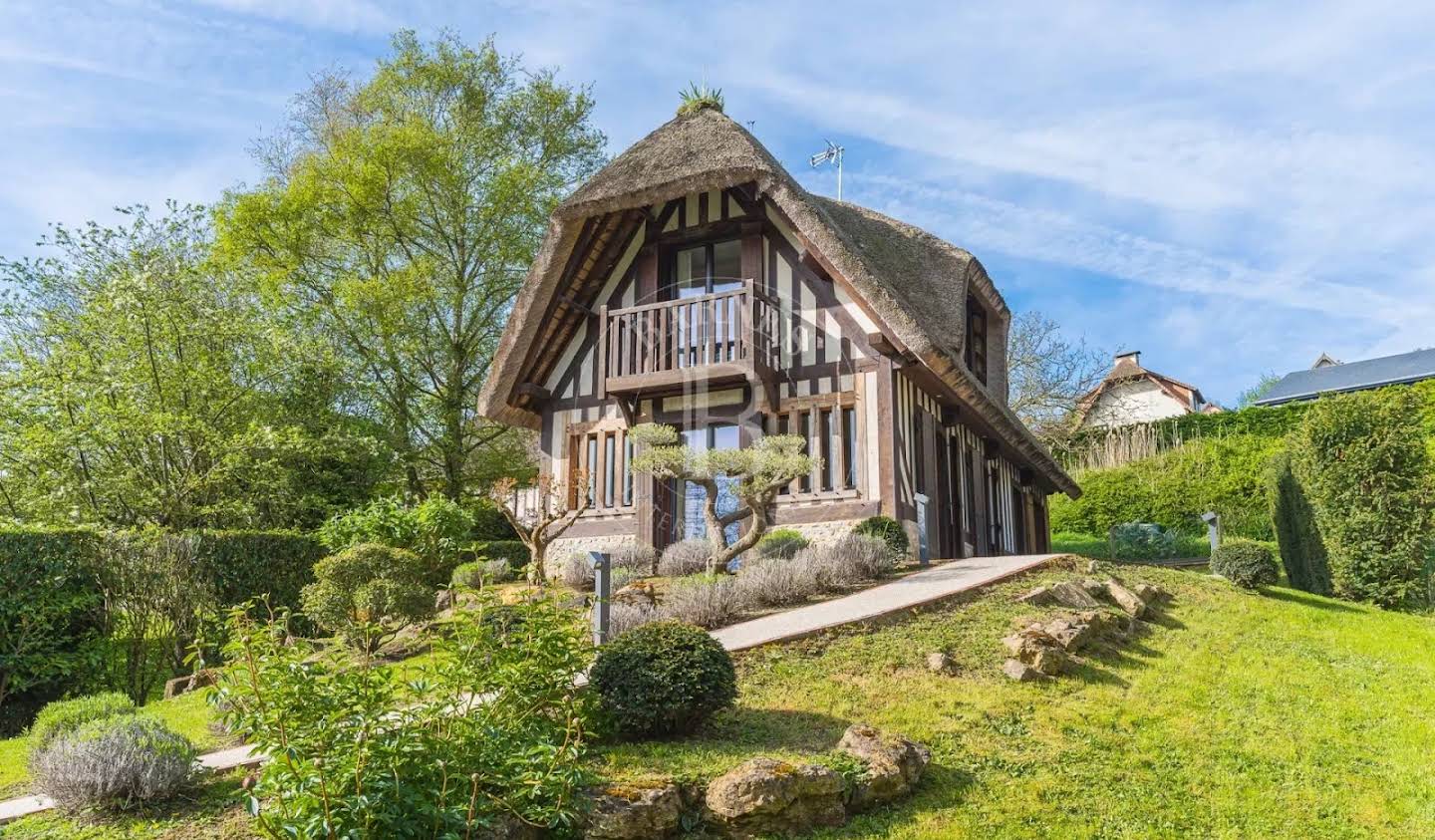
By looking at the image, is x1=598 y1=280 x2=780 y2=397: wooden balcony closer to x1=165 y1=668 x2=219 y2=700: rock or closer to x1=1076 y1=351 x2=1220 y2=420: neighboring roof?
x1=165 y1=668 x2=219 y2=700: rock

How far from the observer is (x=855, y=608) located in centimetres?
1086

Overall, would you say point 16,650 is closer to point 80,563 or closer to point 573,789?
point 80,563

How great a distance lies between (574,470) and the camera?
17.0m

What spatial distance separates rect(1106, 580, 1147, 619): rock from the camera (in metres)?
11.4

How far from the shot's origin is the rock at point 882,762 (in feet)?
22.1

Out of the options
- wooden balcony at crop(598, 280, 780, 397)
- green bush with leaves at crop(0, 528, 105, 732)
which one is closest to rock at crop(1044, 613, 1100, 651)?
wooden balcony at crop(598, 280, 780, 397)

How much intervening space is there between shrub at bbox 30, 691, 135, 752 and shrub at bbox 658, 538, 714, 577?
7229 millimetres

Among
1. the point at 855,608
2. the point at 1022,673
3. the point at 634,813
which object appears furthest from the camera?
the point at 855,608

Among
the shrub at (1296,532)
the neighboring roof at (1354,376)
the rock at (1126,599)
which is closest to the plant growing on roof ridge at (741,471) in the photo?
the rock at (1126,599)

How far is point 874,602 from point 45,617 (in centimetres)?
864

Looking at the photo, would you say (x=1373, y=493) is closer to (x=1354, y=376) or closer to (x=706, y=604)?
(x=706, y=604)

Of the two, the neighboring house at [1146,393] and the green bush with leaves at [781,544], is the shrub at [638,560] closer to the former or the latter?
the green bush with leaves at [781,544]

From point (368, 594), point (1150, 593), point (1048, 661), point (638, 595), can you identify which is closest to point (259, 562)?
point (368, 594)

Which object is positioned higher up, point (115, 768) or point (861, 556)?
point (861, 556)
